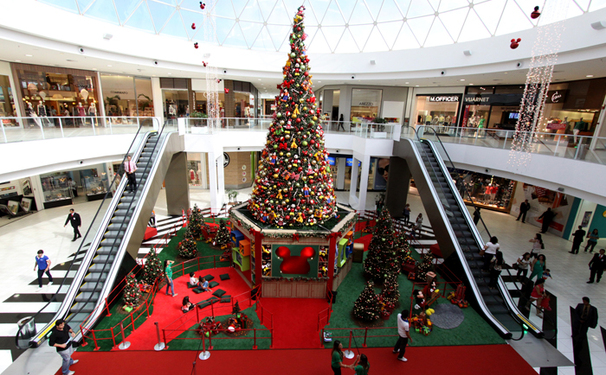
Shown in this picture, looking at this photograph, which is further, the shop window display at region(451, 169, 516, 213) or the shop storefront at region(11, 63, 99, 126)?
the shop window display at region(451, 169, 516, 213)

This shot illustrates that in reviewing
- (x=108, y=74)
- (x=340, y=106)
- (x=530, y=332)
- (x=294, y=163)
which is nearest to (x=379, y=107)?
(x=340, y=106)

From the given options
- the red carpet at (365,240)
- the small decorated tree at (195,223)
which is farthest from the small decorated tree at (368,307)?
the small decorated tree at (195,223)

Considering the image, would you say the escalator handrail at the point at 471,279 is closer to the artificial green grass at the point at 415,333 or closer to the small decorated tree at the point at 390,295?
the artificial green grass at the point at 415,333

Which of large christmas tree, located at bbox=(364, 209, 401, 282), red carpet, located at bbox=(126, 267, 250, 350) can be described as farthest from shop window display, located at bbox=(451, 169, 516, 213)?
red carpet, located at bbox=(126, 267, 250, 350)

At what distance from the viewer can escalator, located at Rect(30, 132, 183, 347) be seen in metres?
9.24

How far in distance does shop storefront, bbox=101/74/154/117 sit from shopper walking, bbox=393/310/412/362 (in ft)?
92.7

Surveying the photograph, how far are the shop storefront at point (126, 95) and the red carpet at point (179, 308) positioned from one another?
20.8 m

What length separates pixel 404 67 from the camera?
2212 cm

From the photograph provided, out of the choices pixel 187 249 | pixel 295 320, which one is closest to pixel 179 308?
pixel 187 249

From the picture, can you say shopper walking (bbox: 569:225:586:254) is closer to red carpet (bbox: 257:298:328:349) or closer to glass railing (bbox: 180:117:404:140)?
glass railing (bbox: 180:117:404:140)

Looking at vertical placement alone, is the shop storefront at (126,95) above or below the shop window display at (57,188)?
above

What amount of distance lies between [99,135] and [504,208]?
29.0 metres

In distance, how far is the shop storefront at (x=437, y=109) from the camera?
26513mm

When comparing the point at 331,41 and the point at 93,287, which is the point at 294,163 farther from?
the point at 331,41
